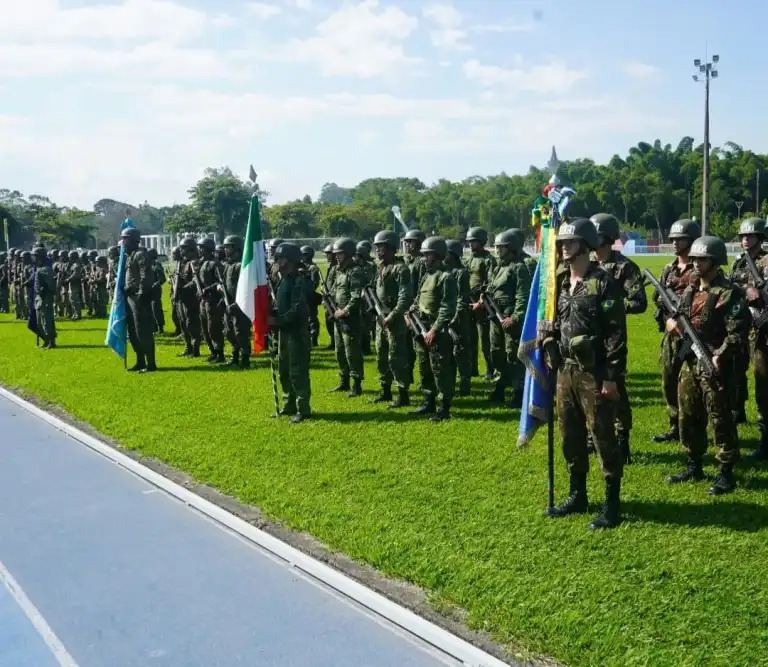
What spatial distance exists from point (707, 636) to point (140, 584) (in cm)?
337

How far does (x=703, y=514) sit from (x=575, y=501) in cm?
93

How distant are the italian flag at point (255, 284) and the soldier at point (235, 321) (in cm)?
364

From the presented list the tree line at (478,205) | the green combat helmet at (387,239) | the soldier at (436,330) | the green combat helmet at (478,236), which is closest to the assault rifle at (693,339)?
the soldier at (436,330)

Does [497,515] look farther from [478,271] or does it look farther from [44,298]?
[44,298]

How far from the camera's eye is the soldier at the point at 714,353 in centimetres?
615

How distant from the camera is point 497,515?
6043mm

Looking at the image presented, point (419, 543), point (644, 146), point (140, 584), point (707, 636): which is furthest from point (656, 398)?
point (644, 146)

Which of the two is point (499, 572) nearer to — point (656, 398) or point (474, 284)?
point (656, 398)

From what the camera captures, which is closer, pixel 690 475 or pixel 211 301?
pixel 690 475

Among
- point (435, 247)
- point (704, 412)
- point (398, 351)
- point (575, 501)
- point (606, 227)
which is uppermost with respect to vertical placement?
point (606, 227)

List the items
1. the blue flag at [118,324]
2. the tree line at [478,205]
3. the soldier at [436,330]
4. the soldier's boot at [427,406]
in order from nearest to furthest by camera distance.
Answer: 1. the soldier at [436,330]
2. the soldier's boot at [427,406]
3. the blue flag at [118,324]
4. the tree line at [478,205]

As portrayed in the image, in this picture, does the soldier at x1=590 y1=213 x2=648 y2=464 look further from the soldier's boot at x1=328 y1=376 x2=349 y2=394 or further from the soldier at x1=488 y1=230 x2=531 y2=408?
the soldier's boot at x1=328 y1=376 x2=349 y2=394

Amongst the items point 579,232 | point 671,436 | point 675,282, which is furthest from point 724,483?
point 579,232

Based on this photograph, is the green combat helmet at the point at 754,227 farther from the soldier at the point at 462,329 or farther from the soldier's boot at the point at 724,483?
the soldier at the point at 462,329
